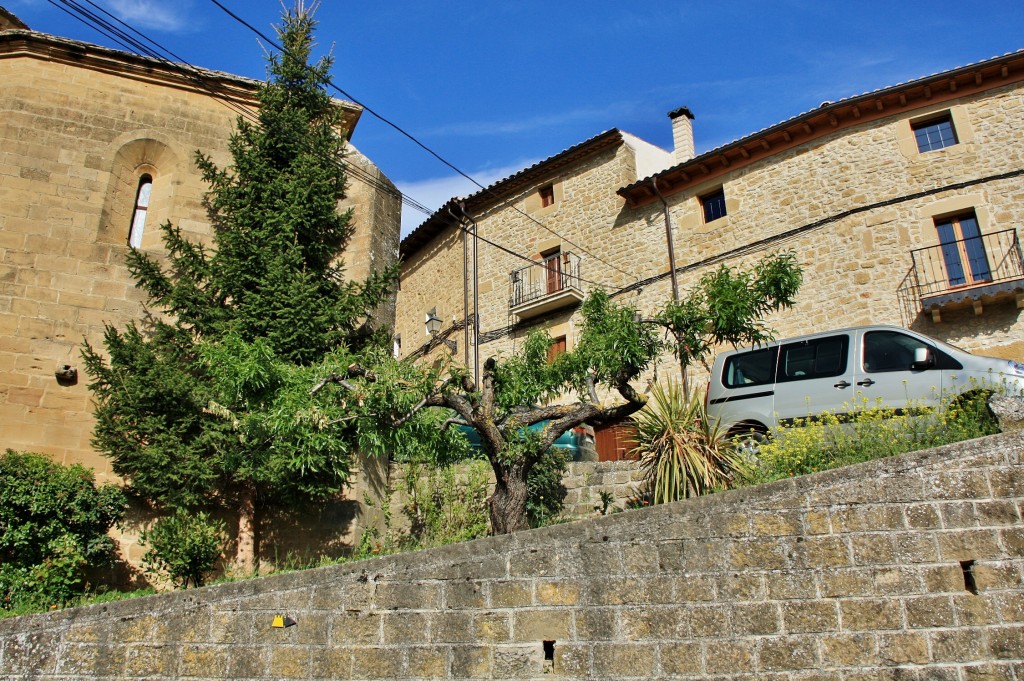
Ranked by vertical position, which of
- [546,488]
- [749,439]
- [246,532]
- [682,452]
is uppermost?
[749,439]

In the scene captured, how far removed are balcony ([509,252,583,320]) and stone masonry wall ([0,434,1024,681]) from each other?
593 inches

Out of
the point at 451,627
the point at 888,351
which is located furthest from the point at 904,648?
the point at 888,351

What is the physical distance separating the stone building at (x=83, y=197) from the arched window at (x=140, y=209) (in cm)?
2

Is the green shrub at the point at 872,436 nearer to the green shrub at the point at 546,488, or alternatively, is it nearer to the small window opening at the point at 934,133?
the green shrub at the point at 546,488

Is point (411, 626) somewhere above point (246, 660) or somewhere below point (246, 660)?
above

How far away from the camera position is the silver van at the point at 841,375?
8422 millimetres

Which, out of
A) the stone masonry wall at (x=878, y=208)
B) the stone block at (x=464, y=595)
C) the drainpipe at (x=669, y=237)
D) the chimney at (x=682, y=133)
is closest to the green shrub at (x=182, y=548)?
the stone block at (x=464, y=595)

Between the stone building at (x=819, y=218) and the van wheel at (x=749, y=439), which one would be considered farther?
the stone building at (x=819, y=218)

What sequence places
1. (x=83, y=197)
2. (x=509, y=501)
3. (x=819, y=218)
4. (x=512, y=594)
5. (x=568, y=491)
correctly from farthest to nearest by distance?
1. (x=819, y=218)
2. (x=83, y=197)
3. (x=568, y=491)
4. (x=509, y=501)
5. (x=512, y=594)

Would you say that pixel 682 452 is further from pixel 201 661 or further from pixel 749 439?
pixel 201 661

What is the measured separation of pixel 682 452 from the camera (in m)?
8.73

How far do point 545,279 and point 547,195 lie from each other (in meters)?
2.70

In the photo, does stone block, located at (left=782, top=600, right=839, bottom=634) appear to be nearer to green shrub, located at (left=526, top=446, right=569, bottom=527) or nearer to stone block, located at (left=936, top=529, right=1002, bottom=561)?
stone block, located at (left=936, top=529, right=1002, bottom=561)

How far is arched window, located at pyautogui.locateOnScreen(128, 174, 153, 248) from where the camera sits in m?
12.0
